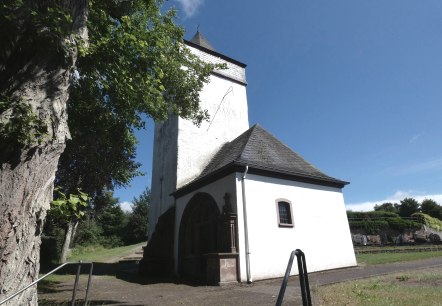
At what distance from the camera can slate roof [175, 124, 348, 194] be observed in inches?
539

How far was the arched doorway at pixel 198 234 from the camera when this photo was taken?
14.4 m

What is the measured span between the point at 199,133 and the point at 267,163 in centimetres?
630

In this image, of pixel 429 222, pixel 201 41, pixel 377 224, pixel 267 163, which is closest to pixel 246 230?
pixel 267 163

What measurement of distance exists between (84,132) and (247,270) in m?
8.42

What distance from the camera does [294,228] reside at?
1387cm

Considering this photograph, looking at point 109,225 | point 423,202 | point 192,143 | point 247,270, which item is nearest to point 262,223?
point 247,270

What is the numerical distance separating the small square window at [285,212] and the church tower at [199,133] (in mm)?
6139

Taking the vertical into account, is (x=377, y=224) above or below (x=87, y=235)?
below

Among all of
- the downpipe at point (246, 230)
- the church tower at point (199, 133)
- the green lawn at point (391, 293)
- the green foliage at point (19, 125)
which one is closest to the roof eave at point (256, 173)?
the downpipe at point (246, 230)

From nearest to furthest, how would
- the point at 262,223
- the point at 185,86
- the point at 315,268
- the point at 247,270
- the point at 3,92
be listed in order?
1. the point at 3,92
2. the point at 185,86
3. the point at 247,270
4. the point at 262,223
5. the point at 315,268

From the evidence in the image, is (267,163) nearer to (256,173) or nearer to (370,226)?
(256,173)

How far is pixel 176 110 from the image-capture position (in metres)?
11.6

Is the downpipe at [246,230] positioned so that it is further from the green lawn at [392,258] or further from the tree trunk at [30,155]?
the tree trunk at [30,155]

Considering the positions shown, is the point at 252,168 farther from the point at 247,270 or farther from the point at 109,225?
the point at 109,225
